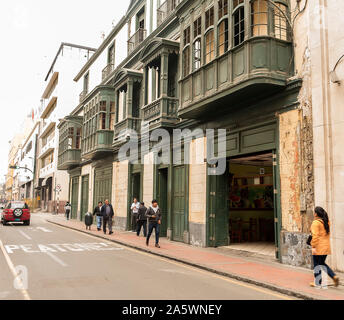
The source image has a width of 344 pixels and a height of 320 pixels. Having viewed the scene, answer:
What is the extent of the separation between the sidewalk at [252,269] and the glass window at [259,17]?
21.4 ft

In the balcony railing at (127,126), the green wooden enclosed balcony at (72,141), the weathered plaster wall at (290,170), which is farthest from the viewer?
the green wooden enclosed balcony at (72,141)

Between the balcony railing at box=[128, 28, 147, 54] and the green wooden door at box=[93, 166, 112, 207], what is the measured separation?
7.70 m

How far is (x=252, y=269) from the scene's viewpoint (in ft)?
29.4

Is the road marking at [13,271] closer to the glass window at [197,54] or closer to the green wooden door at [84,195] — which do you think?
the glass window at [197,54]

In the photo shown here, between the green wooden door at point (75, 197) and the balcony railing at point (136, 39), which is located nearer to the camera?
the balcony railing at point (136, 39)

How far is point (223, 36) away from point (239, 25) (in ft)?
3.12

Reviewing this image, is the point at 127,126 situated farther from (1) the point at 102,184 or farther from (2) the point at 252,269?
(2) the point at 252,269

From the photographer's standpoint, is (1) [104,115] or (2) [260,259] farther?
(1) [104,115]

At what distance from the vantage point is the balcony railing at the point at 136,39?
2014 centimetres

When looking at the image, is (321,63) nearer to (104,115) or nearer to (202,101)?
(202,101)

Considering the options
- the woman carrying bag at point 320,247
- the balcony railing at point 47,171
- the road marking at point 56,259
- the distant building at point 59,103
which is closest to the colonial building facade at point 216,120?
the woman carrying bag at point 320,247

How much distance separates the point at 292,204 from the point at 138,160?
36.8 ft

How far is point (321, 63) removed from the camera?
9.26 metres
